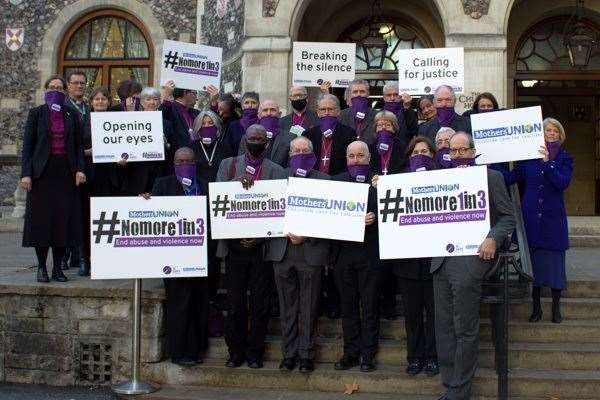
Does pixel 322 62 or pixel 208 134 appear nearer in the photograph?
pixel 208 134

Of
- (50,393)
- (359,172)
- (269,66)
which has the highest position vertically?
(269,66)

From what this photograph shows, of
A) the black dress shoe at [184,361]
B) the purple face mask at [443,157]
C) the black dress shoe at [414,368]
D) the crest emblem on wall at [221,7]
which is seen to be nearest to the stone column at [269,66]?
the crest emblem on wall at [221,7]

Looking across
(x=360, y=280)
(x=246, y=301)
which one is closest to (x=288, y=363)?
(x=246, y=301)

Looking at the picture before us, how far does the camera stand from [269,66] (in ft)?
36.6

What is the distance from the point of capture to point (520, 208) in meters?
6.27

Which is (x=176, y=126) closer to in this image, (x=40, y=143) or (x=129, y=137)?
(x=129, y=137)

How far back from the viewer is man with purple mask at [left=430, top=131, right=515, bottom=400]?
15.9 feet

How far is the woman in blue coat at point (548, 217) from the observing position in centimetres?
598

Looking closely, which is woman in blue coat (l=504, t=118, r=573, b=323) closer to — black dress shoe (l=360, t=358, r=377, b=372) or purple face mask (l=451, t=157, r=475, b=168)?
purple face mask (l=451, t=157, r=475, b=168)

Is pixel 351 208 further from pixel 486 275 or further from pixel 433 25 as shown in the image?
pixel 433 25

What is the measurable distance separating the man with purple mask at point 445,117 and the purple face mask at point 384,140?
2.08 feet

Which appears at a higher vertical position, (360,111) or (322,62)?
(322,62)

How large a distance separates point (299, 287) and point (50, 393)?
2.33 meters

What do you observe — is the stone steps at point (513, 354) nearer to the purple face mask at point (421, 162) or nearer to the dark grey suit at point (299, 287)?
the dark grey suit at point (299, 287)
